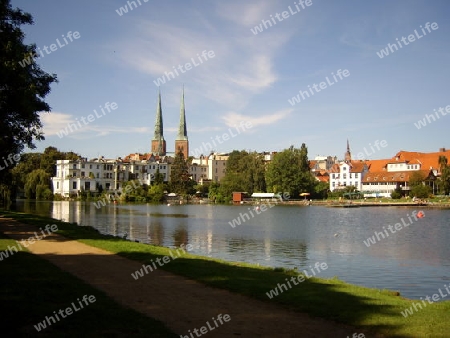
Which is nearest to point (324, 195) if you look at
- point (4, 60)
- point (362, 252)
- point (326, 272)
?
point (362, 252)

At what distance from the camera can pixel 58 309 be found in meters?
9.40

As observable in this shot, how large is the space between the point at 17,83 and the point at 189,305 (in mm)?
12880

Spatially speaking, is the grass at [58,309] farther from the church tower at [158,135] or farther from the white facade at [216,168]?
the church tower at [158,135]

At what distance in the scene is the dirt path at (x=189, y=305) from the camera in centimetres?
884

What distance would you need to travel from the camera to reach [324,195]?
389ft

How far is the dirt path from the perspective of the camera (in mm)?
8844

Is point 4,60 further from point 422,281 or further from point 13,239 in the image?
point 422,281

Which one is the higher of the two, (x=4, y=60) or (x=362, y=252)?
(x=4, y=60)

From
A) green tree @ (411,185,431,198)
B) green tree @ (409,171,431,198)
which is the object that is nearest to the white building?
green tree @ (409,171,431,198)

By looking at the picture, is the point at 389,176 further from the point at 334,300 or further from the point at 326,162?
the point at 334,300

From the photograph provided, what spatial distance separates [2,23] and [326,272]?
1735 centimetres

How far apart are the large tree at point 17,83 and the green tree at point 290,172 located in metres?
86.5

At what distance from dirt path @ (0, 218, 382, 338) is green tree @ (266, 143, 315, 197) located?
309 ft

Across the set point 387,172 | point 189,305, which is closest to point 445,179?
point 387,172
